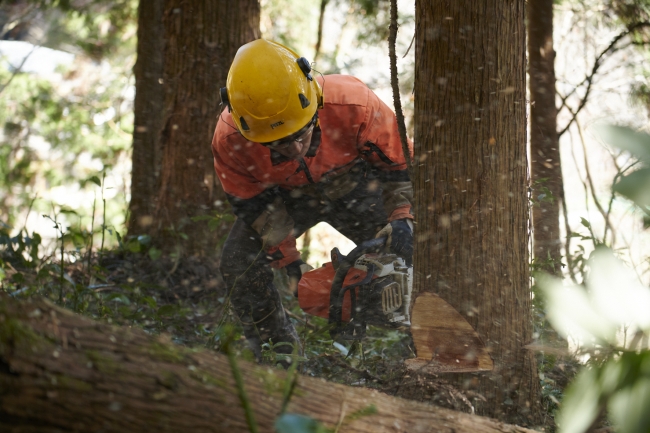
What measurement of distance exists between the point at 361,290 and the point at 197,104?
260 centimetres

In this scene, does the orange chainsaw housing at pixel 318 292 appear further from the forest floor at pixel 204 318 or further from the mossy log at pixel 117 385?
the mossy log at pixel 117 385

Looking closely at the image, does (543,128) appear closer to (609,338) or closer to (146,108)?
(146,108)

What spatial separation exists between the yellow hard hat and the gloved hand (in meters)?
0.74

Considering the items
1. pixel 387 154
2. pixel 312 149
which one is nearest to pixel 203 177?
pixel 312 149

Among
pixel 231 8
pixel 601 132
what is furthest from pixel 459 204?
pixel 231 8

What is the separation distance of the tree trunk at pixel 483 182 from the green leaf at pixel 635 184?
168 centimetres

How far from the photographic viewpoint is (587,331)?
0.66m

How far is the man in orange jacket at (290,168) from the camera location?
10.5ft

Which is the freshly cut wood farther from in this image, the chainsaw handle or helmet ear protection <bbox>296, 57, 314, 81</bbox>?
helmet ear protection <bbox>296, 57, 314, 81</bbox>

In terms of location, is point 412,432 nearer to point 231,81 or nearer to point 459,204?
point 459,204

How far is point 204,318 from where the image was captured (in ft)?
14.5

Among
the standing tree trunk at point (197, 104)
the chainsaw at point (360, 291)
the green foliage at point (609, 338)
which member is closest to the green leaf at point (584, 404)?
the green foliage at point (609, 338)

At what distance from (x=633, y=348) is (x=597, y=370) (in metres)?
0.08

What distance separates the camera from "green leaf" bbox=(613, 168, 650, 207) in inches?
19.0
